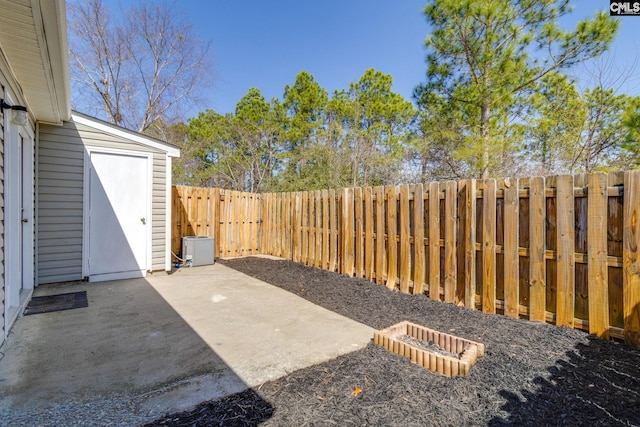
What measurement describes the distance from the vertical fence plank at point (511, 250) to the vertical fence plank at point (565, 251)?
35cm

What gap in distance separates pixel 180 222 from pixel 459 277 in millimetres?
6016

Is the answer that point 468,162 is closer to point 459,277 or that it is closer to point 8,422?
point 459,277

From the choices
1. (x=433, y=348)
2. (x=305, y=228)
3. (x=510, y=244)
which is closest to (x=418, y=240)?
(x=510, y=244)

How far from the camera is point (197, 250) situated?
6551 mm

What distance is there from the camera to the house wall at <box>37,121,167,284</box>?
4.68m

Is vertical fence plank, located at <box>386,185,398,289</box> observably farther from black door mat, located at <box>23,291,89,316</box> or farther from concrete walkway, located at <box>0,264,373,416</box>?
black door mat, located at <box>23,291,89,316</box>

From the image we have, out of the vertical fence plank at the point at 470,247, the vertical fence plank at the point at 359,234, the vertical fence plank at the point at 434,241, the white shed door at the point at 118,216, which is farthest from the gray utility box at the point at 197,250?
the vertical fence plank at the point at 470,247

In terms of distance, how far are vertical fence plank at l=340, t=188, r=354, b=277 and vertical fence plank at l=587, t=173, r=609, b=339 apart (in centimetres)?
318

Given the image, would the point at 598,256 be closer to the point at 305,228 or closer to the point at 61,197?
the point at 305,228

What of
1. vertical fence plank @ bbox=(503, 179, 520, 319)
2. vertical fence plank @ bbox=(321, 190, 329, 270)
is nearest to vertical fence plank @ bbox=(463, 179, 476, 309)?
vertical fence plank @ bbox=(503, 179, 520, 319)

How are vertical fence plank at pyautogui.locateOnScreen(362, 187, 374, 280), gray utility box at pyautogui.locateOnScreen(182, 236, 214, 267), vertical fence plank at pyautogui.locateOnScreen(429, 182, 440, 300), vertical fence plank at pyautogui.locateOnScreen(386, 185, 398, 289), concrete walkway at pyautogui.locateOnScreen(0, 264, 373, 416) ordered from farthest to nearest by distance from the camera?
1. gray utility box at pyautogui.locateOnScreen(182, 236, 214, 267)
2. vertical fence plank at pyautogui.locateOnScreen(362, 187, 374, 280)
3. vertical fence plank at pyautogui.locateOnScreen(386, 185, 398, 289)
4. vertical fence plank at pyautogui.locateOnScreen(429, 182, 440, 300)
5. concrete walkway at pyautogui.locateOnScreen(0, 264, 373, 416)

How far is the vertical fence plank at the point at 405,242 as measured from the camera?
4223 millimetres

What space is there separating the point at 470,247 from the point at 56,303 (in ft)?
17.3

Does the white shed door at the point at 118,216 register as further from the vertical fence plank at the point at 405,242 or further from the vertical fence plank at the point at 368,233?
the vertical fence plank at the point at 405,242
